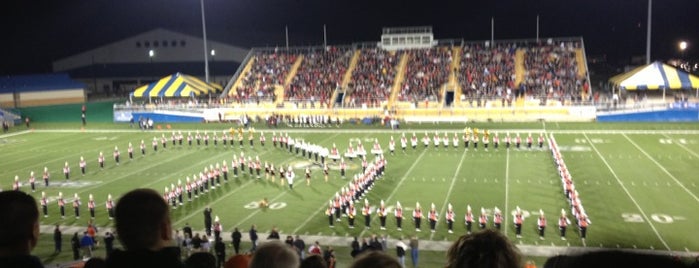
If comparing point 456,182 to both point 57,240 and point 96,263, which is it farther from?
point 96,263

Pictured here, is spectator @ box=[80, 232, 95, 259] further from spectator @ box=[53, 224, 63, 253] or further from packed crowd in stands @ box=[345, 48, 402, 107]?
packed crowd in stands @ box=[345, 48, 402, 107]

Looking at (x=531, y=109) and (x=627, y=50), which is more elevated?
(x=627, y=50)

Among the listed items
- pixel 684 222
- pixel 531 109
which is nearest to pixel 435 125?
pixel 531 109

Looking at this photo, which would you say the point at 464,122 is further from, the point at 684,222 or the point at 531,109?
the point at 684,222

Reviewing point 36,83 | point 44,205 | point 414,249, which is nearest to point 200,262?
point 414,249

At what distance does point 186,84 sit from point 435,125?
719 inches

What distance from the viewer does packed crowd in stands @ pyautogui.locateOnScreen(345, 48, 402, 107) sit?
41.5m

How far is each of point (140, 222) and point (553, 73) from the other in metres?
42.1

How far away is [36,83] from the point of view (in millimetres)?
54219

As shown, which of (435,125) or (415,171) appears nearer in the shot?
(415,171)

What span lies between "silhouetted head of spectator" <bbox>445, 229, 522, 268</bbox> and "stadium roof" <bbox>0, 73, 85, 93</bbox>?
56.0m

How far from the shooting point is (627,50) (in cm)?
6412

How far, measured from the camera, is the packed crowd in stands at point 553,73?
39.3 metres

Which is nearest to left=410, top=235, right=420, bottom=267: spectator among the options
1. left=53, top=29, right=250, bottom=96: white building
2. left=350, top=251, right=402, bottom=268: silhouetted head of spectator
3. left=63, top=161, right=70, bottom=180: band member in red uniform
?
left=350, top=251, right=402, bottom=268: silhouetted head of spectator
